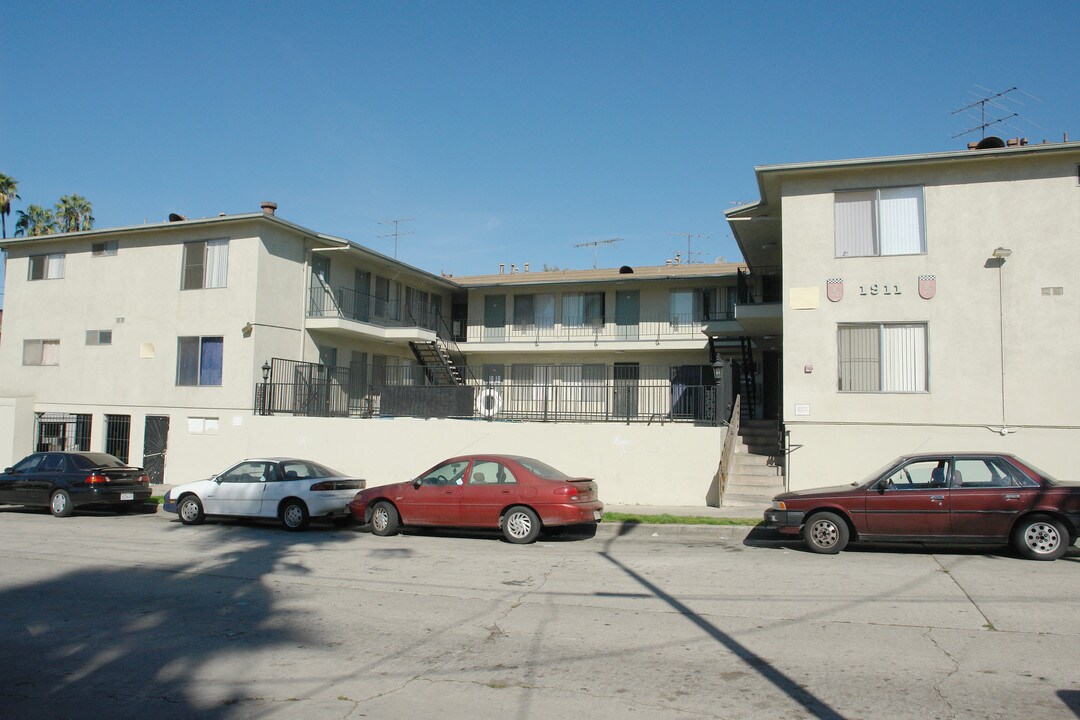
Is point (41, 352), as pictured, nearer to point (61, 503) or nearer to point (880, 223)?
point (61, 503)

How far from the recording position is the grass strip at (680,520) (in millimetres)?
14344

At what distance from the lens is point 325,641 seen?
289 inches

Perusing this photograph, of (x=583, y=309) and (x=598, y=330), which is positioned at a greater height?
(x=583, y=309)

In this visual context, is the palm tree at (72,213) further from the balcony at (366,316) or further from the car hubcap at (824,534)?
the car hubcap at (824,534)

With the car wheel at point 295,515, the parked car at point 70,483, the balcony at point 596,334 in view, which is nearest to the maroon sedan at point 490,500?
the car wheel at point 295,515

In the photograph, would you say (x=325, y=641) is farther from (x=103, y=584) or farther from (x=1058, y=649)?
(x=1058, y=649)

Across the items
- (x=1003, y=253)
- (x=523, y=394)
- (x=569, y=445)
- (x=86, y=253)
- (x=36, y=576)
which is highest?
(x=86, y=253)

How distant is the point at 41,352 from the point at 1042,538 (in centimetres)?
2805

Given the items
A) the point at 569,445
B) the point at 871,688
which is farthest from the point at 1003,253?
the point at 871,688

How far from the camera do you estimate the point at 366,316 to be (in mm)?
27125

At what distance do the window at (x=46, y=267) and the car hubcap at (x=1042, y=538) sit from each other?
→ 27757 mm

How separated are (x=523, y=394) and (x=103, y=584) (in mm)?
11362

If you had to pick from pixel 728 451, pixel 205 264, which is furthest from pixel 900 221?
pixel 205 264

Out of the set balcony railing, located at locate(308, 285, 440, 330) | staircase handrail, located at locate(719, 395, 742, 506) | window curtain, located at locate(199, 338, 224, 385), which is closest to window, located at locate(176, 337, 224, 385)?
window curtain, located at locate(199, 338, 224, 385)
